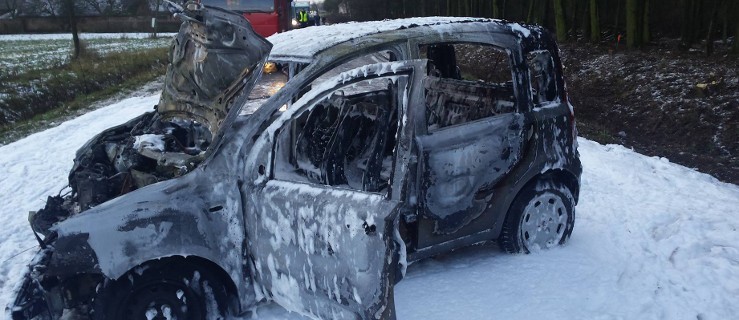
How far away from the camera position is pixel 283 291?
11.0 ft

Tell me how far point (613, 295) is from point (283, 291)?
7.62 ft

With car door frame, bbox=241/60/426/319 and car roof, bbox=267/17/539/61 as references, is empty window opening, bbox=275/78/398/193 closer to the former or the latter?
car door frame, bbox=241/60/426/319

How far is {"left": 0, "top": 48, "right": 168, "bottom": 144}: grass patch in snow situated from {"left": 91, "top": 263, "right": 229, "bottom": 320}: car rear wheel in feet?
28.1

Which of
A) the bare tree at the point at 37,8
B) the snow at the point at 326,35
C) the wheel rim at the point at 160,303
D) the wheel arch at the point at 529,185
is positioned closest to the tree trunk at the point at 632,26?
the wheel arch at the point at 529,185

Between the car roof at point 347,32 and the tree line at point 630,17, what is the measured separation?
10.4m

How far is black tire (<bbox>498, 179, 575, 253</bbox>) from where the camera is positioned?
4.49 metres

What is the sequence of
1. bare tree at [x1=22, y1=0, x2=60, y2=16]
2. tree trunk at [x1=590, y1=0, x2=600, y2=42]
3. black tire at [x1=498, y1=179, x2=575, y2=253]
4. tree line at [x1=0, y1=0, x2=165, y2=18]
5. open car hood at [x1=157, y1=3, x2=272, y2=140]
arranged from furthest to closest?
1. tree line at [x1=0, y1=0, x2=165, y2=18]
2. bare tree at [x1=22, y1=0, x2=60, y2=16]
3. tree trunk at [x1=590, y1=0, x2=600, y2=42]
4. black tire at [x1=498, y1=179, x2=575, y2=253]
5. open car hood at [x1=157, y1=3, x2=272, y2=140]

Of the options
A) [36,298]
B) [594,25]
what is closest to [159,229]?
[36,298]

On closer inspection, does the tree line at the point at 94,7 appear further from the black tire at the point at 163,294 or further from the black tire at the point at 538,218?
the black tire at the point at 163,294

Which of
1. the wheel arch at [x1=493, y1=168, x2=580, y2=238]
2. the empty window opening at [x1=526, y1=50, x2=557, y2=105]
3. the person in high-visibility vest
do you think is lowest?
the wheel arch at [x1=493, y1=168, x2=580, y2=238]

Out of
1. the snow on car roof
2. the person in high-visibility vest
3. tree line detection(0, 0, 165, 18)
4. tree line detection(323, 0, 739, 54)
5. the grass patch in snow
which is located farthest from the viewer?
tree line detection(0, 0, 165, 18)

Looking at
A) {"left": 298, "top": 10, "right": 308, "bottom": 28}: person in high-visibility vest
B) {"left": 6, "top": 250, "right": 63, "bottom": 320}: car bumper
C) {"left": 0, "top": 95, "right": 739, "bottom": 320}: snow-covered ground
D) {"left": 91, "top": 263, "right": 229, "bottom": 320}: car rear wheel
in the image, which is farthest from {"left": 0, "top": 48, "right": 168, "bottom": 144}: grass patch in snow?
{"left": 91, "top": 263, "right": 229, "bottom": 320}: car rear wheel

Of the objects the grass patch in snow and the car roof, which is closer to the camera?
the car roof

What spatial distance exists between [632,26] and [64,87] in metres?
15.5
